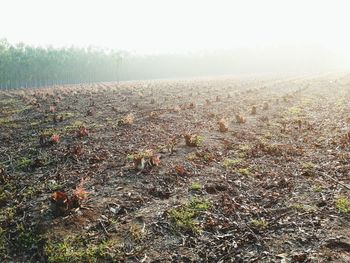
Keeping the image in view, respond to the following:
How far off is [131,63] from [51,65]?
1609 inches

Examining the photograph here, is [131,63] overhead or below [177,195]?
overhead

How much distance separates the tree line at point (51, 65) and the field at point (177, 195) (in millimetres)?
86606

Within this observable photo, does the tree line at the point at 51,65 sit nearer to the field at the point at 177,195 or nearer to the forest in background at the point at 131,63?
the forest in background at the point at 131,63

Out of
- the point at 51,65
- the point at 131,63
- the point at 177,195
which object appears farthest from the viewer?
the point at 131,63

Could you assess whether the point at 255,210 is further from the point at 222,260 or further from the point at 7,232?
the point at 7,232

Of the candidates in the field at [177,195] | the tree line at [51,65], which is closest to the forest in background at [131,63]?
the tree line at [51,65]

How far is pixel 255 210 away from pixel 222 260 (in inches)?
81.4

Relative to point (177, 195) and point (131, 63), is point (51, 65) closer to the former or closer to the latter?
point (131, 63)

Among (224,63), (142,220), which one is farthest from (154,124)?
(224,63)

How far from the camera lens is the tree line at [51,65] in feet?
313

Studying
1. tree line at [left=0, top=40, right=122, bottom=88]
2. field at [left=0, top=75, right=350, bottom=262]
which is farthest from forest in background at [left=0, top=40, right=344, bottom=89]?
field at [left=0, top=75, right=350, bottom=262]

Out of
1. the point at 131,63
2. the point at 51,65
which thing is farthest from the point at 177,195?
the point at 131,63

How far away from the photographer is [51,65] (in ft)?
343

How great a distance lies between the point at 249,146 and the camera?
13805 mm
